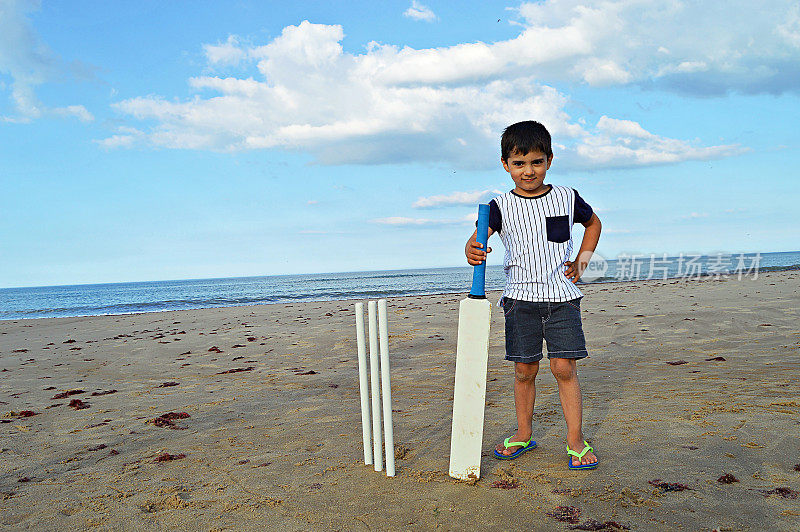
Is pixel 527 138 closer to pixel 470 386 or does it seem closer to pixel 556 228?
pixel 556 228

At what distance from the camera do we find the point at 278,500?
2.90 metres

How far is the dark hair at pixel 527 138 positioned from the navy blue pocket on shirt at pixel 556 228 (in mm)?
374

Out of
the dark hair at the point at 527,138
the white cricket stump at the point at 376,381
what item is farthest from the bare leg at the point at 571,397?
the dark hair at the point at 527,138

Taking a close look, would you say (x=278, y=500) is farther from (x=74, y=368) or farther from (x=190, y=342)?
(x=190, y=342)

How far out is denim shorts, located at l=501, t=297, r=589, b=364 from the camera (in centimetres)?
321

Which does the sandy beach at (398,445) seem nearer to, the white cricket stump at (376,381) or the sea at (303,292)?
the white cricket stump at (376,381)

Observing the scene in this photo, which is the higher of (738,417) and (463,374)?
(463,374)

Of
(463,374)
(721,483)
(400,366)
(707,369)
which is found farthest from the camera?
(400,366)

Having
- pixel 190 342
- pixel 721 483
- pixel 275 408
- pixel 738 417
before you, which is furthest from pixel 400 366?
pixel 190 342

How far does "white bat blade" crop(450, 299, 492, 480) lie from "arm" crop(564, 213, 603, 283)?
1.96 feet

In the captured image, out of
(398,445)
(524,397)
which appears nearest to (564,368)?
(524,397)

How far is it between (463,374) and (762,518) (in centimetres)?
153

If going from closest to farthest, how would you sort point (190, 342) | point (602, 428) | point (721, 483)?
point (721, 483) → point (602, 428) → point (190, 342)

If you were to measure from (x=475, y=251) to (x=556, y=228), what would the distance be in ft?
1.77
